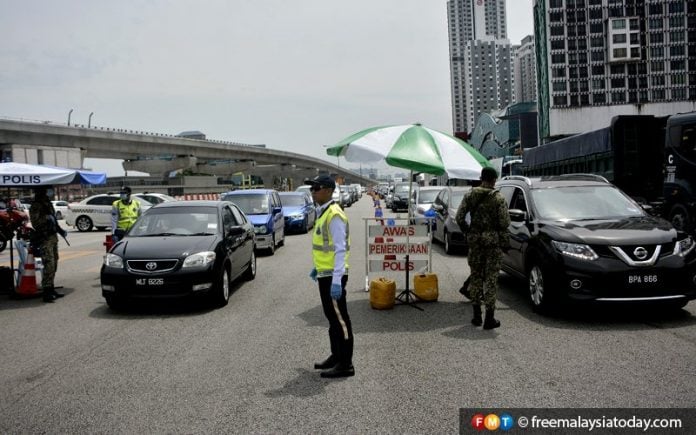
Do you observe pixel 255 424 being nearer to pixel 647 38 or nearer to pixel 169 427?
pixel 169 427

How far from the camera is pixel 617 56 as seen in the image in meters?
107

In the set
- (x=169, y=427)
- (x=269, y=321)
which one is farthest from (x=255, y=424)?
(x=269, y=321)

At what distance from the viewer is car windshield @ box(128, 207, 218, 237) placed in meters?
8.75

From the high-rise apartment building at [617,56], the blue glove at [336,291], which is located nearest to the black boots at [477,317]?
the blue glove at [336,291]

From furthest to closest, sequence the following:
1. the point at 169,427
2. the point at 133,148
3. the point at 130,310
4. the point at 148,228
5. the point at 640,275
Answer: the point at 133,148, the point at 148,228, the point at 130,310, the point at 640,275, the point at 169,427

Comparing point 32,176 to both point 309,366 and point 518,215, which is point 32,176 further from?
point 518,215

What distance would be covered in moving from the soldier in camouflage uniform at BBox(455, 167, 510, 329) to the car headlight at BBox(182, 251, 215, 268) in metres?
3.58

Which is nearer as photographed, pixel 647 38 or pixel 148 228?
pixel 148 228

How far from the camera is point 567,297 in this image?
657cm

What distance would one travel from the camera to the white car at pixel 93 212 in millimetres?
25625

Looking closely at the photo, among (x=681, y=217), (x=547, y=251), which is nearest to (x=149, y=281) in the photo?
(x=547, y=251)

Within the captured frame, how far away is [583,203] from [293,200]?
14886 mm

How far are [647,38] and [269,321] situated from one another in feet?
395

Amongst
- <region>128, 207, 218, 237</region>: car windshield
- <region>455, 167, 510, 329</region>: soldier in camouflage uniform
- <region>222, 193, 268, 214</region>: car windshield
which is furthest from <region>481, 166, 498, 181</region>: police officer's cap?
<region>222, 193, 268, 214</region>: car windshield
